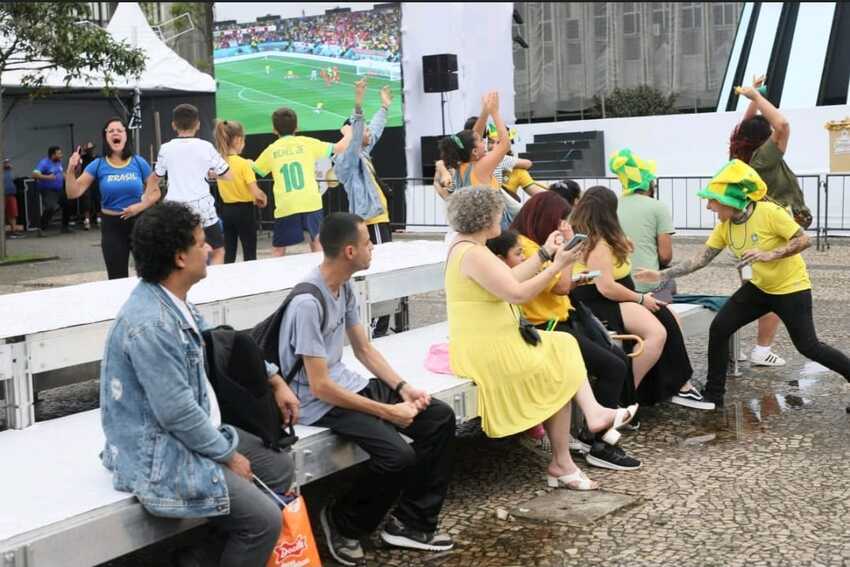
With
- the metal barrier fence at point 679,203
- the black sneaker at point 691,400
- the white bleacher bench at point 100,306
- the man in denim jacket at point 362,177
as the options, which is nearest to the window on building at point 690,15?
the metal barrier fence at point 679,203

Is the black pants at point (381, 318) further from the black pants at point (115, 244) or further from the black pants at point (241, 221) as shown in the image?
the black pants at point (115, 244)

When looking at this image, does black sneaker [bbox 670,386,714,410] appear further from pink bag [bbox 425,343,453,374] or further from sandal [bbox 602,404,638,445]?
pink bag [bbox 425,343,453,374]

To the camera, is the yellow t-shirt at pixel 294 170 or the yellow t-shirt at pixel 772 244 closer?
the yellow t-shirt at pixel 772 244

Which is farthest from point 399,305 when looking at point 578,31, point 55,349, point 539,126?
point 578,31

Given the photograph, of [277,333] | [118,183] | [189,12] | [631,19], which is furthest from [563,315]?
Answer: [189,12]

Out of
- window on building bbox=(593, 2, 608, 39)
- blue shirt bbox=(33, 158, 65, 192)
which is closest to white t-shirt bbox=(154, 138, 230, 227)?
blue shirt bbox=(33, 158, 65, 192)

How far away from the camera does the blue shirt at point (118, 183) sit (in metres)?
8.61

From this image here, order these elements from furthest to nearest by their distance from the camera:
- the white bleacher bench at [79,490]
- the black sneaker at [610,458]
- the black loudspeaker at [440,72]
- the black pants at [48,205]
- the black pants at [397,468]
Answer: the black pants at [48,205] < the black loudspeaker at [440,72] < the black sneaker at [610,458] < the black pants at [397,468] < the white bleacher bench at [79,490]

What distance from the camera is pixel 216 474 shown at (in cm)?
375

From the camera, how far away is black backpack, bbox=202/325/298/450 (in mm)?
4043

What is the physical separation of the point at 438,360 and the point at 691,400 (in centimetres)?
211

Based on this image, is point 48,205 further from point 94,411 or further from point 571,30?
point 94,411

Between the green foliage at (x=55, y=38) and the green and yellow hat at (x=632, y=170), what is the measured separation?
1183 cm

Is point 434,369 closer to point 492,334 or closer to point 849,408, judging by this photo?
point 492,334
